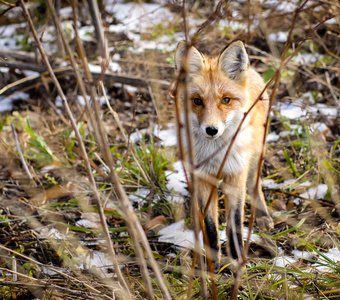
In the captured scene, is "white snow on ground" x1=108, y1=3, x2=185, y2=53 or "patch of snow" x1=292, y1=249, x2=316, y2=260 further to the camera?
"white snow on ground" x1=108, y1=3, x2=185, y2=53

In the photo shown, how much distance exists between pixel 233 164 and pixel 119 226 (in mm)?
1137

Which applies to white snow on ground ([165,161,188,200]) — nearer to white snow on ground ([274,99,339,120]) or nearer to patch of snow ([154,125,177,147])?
patch of snow ([154,125,177,147])

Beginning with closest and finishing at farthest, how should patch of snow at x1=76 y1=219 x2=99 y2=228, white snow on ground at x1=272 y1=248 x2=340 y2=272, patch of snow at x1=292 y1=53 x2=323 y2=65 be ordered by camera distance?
1. white snow on ground at x1=272 y1=248 x2=340 y2=272
2. patch of snow at x1=76 y1=219 x2=99 y2=228
3. patch of snow at x1=292 y1=53 x2=323 y2=65

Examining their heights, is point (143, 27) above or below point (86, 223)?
above

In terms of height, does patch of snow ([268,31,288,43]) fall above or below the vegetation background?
above

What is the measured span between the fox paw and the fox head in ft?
2.98

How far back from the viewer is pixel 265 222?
4.15 meters

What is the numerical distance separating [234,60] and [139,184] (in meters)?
1.52

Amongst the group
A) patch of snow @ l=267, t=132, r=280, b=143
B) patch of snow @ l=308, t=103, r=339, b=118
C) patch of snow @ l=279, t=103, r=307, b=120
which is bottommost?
patch of snow @ l=267, t=132, r=280, b=143

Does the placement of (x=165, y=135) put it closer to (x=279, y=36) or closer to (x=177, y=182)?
(x=177, y=182)

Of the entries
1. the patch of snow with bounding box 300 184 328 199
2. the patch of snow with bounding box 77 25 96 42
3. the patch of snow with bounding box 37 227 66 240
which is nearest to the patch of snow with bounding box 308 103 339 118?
the patch of snow with bounding box 300 184 328 199

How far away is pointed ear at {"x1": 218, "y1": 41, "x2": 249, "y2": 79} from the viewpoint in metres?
3.60

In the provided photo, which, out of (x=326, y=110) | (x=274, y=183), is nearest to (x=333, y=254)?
(x=274, y=183)

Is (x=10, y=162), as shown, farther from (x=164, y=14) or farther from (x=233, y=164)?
(x=164, y=14)
